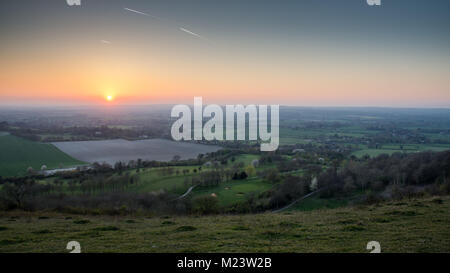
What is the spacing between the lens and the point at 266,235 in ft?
19.6

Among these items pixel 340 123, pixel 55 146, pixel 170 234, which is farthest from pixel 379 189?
pixel 55 146

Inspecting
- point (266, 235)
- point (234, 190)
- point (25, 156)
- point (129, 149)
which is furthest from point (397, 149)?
point (25, 156)

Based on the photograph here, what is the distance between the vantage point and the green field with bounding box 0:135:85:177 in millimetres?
25625

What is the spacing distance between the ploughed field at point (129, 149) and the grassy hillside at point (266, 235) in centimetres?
2928

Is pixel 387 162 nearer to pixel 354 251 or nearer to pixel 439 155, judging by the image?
pixel 439 155

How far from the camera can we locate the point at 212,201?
16562 millimetres

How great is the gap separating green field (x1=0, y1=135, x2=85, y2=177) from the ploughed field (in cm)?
193

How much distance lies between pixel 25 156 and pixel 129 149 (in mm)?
13774

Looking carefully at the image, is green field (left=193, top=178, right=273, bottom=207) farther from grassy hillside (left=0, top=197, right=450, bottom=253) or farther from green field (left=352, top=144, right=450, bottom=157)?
green field (left=352, top=144, right=450, bottom=157)

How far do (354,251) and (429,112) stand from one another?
1370 inches

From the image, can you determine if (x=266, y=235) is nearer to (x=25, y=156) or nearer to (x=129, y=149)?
(x=25, y=156)

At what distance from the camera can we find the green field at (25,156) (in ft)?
→ 84.1

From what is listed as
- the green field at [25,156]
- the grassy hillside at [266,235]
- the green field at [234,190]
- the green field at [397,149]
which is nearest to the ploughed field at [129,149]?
the green field at [25,156]
